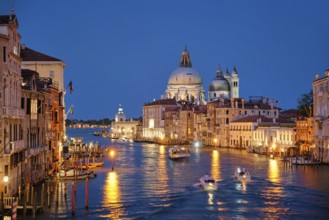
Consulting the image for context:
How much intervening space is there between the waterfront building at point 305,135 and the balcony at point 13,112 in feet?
95.3

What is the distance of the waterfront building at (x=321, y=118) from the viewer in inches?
1793

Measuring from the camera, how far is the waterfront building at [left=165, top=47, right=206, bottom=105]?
13438 cm

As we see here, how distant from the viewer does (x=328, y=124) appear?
4512 cm

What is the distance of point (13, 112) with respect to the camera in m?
24.2

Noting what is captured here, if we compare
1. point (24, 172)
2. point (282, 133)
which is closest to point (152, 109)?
point (282, 133)

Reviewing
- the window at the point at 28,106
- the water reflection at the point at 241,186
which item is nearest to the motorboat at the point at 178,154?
the water reflection at the point at 241,186

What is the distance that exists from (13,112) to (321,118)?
2743 centimetres

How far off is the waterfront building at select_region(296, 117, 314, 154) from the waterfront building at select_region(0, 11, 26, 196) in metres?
29.4

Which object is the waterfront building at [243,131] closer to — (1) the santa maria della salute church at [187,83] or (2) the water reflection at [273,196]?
(2) the water reflection at [273,196]

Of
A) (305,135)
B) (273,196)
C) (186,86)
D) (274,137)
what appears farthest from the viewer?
(186,86)

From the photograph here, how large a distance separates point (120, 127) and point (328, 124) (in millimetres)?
121127

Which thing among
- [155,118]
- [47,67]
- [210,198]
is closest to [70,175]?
[210,198]

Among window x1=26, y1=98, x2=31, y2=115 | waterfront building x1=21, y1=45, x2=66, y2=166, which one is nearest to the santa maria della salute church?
waterfront building x1=21, y1=45, x2=66, y2=166

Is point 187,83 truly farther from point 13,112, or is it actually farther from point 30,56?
point 13,112
